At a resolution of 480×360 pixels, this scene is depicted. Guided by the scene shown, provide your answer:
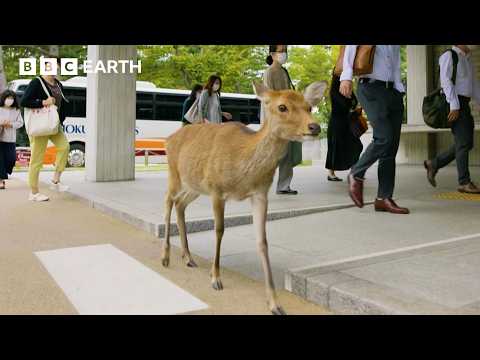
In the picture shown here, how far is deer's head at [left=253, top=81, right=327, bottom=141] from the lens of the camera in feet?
8.63

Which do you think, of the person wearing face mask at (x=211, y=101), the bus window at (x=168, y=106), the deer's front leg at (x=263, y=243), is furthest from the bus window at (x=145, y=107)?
the deer's front leg at (x=263, y=243)

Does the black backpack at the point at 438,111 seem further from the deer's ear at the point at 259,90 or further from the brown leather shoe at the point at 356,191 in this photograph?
the deer's ear at the point at 259,90

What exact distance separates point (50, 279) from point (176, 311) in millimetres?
1182

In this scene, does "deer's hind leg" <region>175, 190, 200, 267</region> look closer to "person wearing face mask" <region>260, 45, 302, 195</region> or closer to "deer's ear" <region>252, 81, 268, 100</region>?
"deer's ear" <region>252, 81, 268, 100</region>

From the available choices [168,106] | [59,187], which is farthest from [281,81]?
[168,106]

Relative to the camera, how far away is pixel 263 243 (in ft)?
9.39

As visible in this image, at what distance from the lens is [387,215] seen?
197 inches

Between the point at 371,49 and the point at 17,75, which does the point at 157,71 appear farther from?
the point at 371,49

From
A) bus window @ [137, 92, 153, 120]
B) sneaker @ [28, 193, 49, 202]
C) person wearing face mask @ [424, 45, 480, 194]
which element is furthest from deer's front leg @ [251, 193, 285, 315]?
bus window @ [137, 92, 153, 120]

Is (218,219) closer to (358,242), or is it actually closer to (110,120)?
(358,242)

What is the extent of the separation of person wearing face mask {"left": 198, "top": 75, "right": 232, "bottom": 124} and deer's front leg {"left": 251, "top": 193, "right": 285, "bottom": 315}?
4.97 meters

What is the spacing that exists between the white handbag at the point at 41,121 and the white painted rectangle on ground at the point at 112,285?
3.24 m

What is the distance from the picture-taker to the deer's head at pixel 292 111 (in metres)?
2.63

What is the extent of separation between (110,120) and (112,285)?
22.2 ft
